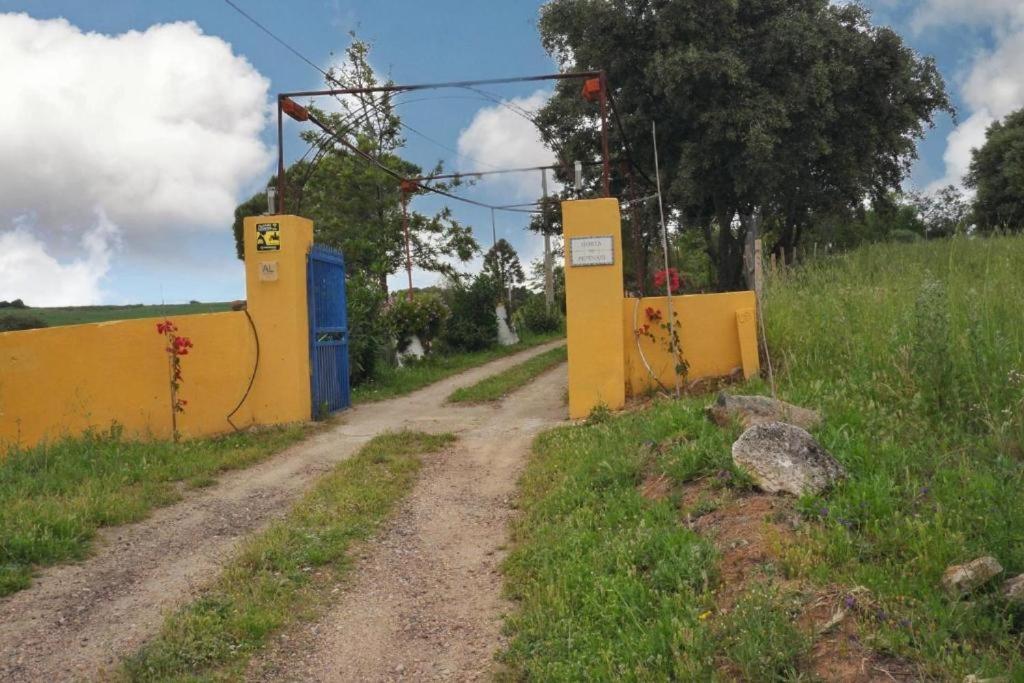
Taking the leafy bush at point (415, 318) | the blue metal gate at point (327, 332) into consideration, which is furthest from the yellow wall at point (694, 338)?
the leafy bush at point (415, 318)

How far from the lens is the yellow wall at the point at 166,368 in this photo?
29.7 ft

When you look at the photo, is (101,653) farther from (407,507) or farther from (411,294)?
(411,294)

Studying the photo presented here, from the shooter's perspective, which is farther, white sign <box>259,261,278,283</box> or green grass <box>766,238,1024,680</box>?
white sign <box>259,261,278,283</box>

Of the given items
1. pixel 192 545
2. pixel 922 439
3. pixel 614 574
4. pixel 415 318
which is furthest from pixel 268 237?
pixel 415 318

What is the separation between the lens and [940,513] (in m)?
3.73

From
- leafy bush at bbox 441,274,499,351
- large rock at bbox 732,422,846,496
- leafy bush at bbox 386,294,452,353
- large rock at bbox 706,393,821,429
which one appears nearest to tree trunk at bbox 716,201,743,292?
leafy bush at bbox 441,274,499,351

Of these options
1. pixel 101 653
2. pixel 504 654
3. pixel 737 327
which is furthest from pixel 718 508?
pixel 737 327

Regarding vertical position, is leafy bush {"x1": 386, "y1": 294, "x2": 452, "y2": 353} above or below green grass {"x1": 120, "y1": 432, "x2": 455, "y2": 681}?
above

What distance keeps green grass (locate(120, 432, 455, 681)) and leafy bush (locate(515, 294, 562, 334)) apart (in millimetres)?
24603

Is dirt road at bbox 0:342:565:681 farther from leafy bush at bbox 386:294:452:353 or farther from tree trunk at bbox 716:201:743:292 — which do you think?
tree trunk at bbox 716:201:743:292

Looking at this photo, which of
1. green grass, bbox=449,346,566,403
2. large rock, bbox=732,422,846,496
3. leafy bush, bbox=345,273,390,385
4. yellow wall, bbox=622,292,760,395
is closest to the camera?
large rock, bbox=732,422,846,496

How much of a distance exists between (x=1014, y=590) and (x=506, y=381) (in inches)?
479

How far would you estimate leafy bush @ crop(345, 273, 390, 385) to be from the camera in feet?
46.8

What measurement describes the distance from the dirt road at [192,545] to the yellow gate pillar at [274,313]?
783 mm
